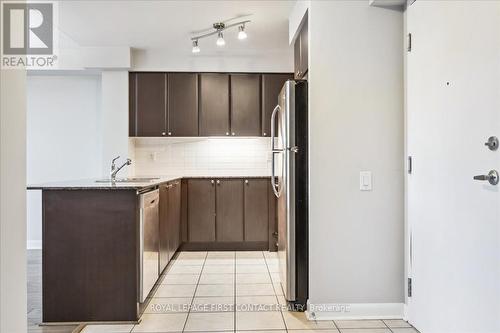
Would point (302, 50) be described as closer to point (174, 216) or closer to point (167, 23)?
point (167, 23)

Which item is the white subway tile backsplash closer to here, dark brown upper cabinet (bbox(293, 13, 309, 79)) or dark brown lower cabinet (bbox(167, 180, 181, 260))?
dark brown lower cabinet (bbox(167, 180, 181, 260))

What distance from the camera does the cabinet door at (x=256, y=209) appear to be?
4.62 m

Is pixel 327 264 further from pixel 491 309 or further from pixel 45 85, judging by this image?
pixel 45 85

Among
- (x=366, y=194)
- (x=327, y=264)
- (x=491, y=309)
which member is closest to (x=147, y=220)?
(x=327, y=264)

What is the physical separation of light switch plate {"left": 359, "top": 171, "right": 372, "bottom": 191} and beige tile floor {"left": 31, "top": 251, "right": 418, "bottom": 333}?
93 cm

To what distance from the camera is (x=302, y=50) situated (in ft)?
9.94

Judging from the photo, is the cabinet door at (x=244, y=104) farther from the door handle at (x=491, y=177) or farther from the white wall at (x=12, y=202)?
the white wall at (x=12, y=202)

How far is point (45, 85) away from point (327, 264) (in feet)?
14.8

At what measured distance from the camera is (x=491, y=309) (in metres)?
1.66

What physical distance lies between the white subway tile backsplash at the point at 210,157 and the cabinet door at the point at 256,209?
0.45 m

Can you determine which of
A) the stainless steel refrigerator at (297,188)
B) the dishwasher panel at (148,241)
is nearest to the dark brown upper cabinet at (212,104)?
the dishwasher panel at (148,241)

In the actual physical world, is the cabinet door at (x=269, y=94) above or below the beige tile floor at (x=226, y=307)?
above

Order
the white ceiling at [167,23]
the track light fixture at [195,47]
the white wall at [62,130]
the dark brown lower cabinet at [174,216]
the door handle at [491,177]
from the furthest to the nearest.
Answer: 1. the white wall at [62,130]
2. the track light fixture at [195,47]
3. the dark brown lower cabinet at [174,216]
4. the white ceiling at [167,23]
5. the door handle at [491,177]

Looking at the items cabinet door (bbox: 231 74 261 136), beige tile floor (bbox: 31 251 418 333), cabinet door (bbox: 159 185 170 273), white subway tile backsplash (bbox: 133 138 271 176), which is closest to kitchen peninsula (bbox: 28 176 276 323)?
beige tile floor (bbox: 31 251 418 333)
